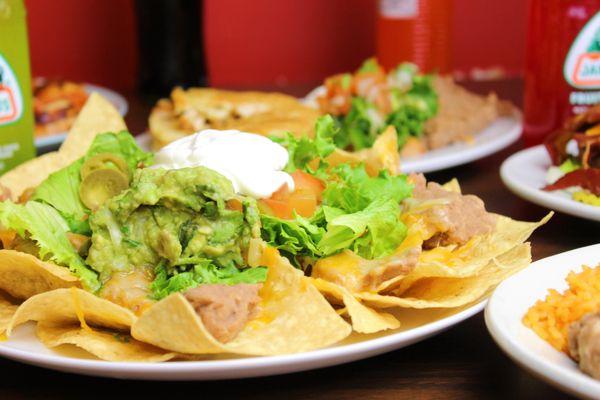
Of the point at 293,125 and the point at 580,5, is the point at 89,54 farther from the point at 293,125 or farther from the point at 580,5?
the point at 580,5

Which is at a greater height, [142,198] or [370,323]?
[142,198]

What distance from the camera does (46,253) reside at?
1749 mm

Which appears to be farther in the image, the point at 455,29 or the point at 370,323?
the point at 455,29

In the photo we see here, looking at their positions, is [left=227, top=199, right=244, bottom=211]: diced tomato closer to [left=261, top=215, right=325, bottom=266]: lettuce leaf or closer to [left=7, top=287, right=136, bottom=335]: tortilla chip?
[left=261, top=215, right=325, bottom=266]: lettuce leaf

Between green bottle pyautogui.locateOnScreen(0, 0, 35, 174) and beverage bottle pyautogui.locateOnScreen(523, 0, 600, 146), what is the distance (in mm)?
1405

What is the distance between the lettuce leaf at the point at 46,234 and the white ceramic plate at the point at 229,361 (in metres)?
0.19

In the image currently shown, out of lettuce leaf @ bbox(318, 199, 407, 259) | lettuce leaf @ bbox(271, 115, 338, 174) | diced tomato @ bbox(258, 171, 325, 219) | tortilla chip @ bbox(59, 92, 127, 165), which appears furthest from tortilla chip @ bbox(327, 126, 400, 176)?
tortilla chip @ bbox(59, 92, 127, 165)

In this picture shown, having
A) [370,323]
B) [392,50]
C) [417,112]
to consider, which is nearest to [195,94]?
[417,112]

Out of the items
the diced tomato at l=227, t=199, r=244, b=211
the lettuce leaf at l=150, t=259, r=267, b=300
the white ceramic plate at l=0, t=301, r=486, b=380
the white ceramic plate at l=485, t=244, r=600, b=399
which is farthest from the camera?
the diced tomato at l=227, t=199, r=244, b=211

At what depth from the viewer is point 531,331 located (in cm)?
142

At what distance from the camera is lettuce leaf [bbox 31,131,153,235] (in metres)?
1.94

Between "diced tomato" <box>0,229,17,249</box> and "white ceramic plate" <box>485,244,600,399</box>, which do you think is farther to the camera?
"diced tomato" <box>0,229,17,249</box>

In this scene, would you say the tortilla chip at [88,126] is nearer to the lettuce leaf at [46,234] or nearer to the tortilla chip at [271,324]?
the lettuce leaf at [46,234]

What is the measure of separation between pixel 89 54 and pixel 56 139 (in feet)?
6.67
